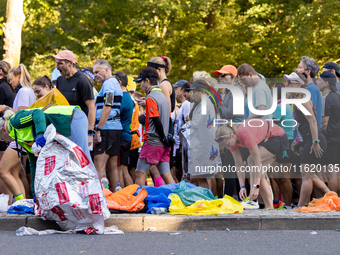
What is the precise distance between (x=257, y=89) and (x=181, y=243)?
278 centimetres

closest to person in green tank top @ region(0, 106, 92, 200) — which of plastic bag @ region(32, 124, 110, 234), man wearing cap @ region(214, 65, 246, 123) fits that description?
plastic bag @ region(32, 124, 110, 234)

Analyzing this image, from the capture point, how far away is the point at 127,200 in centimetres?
636

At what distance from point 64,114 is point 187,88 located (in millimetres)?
3405

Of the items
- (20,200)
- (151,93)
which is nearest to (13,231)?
(20,200)

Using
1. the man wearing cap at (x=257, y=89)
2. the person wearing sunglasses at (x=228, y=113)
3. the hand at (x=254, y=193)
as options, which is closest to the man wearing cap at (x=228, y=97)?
the person wearing sunglasses at (x=228, y=113)

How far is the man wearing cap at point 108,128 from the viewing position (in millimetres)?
7285

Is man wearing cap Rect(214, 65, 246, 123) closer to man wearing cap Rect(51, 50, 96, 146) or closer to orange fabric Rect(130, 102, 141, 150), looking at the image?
orange fabric Rect(130, 102, 141, 150)

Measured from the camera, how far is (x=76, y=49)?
75.5ft

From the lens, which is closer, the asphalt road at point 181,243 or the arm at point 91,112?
the asphalt road at point 181,243

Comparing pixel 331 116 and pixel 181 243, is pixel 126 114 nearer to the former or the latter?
Answer: pixel 331 116

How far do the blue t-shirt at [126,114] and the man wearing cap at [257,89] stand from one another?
1.79m

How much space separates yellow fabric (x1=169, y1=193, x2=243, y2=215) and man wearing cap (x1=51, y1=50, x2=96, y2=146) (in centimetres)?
153

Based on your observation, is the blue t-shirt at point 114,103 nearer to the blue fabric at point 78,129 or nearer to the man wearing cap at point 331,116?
the blue fabric at point 78,129

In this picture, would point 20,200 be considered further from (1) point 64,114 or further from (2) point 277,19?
(2) point 277,19
